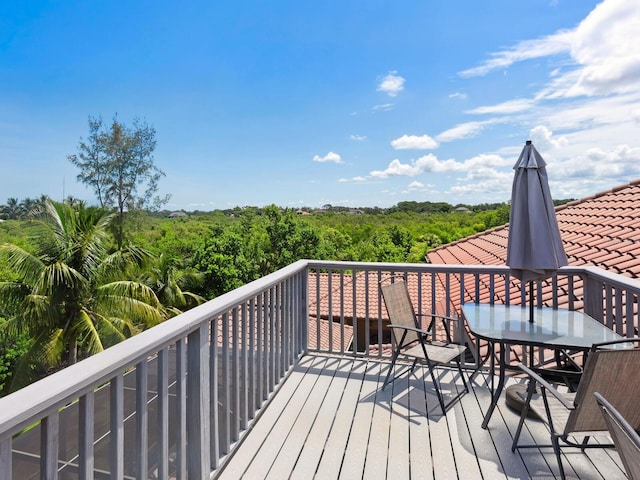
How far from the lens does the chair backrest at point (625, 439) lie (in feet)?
3.98

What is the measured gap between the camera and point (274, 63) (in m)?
33.2

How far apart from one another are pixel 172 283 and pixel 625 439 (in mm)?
29968

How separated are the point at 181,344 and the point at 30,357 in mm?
19687

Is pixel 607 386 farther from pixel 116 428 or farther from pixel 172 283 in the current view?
pixel 172 283

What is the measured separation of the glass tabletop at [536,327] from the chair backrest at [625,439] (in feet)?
4.84

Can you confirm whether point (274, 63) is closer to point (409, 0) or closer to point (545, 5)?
point (409, 0)

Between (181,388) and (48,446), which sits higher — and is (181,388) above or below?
below

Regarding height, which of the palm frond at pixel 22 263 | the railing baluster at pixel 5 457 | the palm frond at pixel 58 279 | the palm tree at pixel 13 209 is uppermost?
the palm tree at pixel 13 209

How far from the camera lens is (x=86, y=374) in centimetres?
136

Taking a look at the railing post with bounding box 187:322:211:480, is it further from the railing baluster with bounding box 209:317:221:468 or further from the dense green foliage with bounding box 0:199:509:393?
the dense green foliage with bounding box 0:199:509:393

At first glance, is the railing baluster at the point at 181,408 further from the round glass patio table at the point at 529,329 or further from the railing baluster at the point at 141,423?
the round glass patio table at the point at 529,329

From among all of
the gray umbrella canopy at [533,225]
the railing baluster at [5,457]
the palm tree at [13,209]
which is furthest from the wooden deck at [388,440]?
the palm tree at [13,209]

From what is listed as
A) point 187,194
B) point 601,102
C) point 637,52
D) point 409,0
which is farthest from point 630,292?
point 187,194

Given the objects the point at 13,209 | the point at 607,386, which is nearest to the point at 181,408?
the point at 607,386
